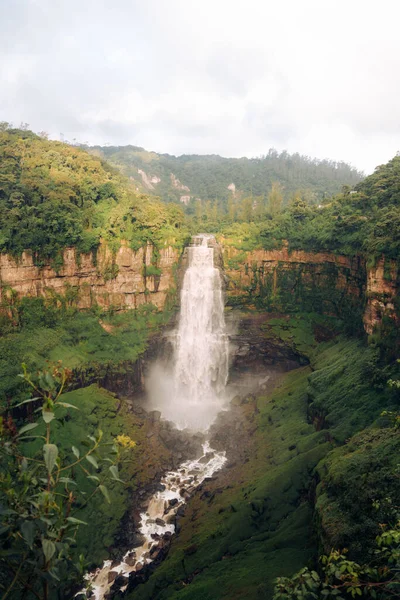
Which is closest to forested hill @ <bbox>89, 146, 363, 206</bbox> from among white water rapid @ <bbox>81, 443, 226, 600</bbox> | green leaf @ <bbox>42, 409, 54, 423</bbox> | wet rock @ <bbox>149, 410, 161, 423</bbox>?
wet rock @ <bbox>149, 410, 161, 423</bbox>

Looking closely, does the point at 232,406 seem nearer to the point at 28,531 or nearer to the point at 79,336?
the point at 79,336

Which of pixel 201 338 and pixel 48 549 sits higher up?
pixel 48 549

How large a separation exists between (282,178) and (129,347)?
8241cm

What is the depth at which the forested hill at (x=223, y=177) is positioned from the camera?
300 feet

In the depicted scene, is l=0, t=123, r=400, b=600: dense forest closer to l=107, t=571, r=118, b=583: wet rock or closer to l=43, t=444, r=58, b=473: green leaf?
l=43, t=444, r=58, b=473: green leaf

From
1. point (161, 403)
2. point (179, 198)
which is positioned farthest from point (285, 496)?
point (179, 198)

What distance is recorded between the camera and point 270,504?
16188mm

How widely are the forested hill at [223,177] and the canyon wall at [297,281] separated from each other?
184 ft

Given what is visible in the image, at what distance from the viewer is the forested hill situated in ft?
300

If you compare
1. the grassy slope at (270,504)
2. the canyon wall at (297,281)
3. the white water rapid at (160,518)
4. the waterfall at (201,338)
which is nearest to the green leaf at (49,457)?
the grassy slope at (270,504)

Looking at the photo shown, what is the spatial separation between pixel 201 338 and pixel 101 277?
916cm

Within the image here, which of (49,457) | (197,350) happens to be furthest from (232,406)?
(49,457)

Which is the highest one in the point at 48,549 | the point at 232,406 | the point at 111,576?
the point at 48,549

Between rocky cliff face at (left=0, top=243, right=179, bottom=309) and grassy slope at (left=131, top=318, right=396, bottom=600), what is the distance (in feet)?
43.3
